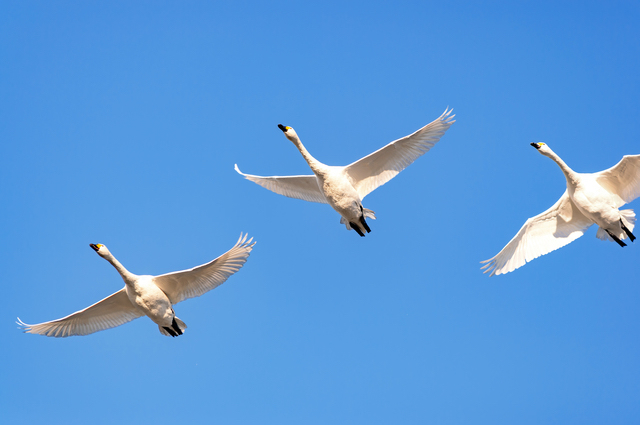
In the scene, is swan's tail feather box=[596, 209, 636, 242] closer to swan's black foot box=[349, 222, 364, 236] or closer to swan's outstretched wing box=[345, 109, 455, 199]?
swan's outstretched wing box=[345, 109, 455, 199]

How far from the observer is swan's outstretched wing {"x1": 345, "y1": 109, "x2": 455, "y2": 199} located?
73.3ft

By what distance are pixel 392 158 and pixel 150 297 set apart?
926 cm

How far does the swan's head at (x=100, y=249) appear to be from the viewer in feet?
72.5

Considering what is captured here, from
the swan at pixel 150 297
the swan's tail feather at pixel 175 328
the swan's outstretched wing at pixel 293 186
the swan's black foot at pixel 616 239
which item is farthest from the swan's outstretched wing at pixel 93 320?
the swan's black foot at pixel 616 239

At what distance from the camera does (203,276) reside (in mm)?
21766

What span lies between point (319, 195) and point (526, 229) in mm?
7580

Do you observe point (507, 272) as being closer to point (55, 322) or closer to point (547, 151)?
point (547, 151)

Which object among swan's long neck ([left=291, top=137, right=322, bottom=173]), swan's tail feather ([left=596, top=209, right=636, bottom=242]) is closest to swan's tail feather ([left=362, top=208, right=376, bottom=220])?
swan's long neck ([left=291, top=137, right=322, bottom=173])

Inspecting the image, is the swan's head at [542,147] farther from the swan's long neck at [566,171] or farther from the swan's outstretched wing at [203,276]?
the swan's outstretched wing at [203,276]

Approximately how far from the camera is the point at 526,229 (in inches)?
959

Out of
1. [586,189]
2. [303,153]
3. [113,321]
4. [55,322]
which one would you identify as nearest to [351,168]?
[303,153]

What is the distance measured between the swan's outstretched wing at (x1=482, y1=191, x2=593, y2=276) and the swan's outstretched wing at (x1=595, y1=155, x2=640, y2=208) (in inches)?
62.3

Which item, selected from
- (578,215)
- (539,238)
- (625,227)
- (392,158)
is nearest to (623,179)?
(625,227)

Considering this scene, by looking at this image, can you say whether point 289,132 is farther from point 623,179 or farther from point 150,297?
point 623,179
